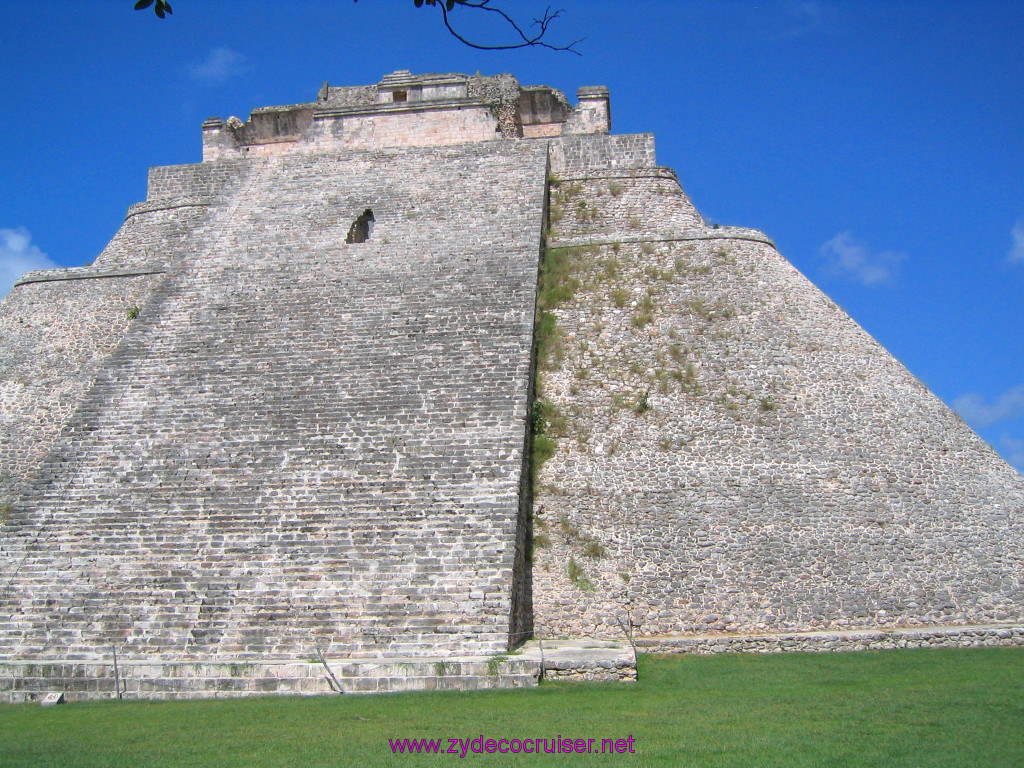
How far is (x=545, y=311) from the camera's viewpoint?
40.0 feet

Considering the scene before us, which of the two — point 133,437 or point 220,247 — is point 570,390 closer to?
point 133,437

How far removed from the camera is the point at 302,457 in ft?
32.2

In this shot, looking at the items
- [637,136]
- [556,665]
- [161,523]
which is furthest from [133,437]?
[637,136]

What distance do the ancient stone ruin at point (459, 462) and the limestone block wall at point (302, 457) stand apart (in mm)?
34

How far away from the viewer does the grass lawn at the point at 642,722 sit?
5.20 m

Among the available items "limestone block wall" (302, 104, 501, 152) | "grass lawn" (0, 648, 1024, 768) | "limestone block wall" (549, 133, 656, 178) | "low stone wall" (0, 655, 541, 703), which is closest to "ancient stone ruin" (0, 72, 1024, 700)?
"low stone wall" (0, 655, 541, 703)

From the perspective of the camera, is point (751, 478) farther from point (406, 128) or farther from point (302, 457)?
point (406, 128)

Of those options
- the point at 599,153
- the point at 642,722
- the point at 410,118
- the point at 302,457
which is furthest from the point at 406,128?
the point at 642,722

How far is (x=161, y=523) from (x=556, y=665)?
14.3 ft

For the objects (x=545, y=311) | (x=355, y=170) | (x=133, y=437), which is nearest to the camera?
(x=133, y=437)

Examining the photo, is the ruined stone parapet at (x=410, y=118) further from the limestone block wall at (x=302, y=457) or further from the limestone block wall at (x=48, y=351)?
the limestone block wall at (x=48, y=351)

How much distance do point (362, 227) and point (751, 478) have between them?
7.03m

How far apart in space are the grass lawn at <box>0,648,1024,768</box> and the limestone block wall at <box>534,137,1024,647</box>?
1.19 metres

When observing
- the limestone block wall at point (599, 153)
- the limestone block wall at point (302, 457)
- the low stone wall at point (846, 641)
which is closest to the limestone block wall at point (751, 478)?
the low stone wall at point (846, 641)
